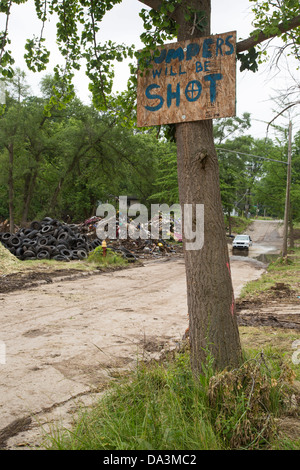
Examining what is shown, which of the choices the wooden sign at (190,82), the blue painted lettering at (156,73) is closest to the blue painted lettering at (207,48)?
the wooden sign at (190,82)

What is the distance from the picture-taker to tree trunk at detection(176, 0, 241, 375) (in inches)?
153

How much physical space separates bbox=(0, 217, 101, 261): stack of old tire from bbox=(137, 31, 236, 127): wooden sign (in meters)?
16.0

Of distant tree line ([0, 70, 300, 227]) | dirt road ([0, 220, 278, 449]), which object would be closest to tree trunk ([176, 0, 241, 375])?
dirt road ([0, 220, 278, 449])

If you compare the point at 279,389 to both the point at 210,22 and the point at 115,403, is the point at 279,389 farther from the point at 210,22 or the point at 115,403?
the point at 210,22

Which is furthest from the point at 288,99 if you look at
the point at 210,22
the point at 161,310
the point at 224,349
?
the point at 224,349

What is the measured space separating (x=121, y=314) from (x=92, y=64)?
588 cm

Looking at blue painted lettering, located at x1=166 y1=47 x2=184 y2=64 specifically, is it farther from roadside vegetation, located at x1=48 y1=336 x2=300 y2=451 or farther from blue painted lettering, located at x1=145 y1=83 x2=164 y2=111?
roadside vegetation, located at x1=48 y1=336 x2=300 y2=451

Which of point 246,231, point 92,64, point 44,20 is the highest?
point 44,20

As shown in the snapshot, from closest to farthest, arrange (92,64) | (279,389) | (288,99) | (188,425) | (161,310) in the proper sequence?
(188,425), (279,389), (92,64), (161,310), (288,99)

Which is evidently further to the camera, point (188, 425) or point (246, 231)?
point (246, 231)

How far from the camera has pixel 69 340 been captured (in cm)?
716

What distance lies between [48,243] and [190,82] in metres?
17.9
